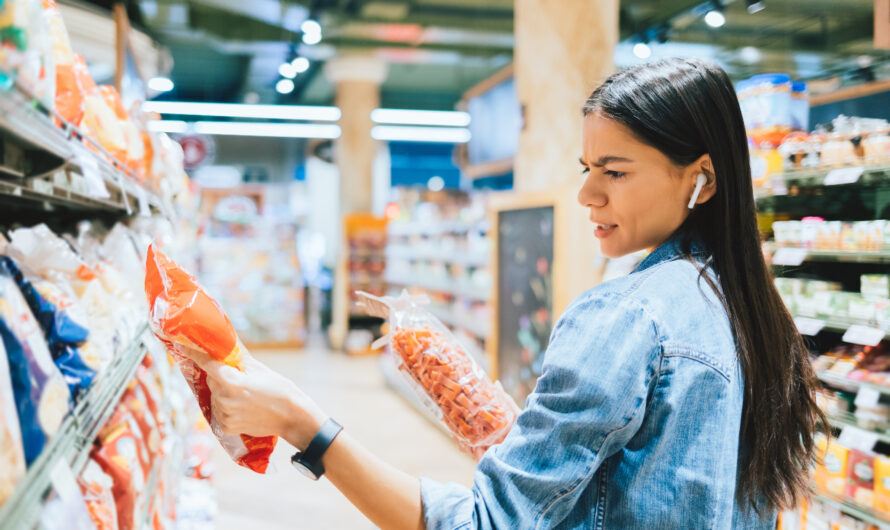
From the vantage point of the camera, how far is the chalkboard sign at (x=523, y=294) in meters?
4.10

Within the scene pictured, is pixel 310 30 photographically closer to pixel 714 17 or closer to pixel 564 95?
pixel 714 17

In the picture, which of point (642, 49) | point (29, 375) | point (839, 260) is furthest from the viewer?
point (642, 49)

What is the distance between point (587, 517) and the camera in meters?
0.96

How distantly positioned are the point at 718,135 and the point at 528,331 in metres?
3.34

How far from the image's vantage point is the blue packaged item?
130 centimetres

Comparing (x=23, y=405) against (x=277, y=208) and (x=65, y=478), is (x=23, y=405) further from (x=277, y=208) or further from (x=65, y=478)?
(x=277, y=208)

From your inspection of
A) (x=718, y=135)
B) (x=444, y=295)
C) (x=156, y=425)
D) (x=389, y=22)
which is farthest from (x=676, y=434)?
(x=389, y=22)

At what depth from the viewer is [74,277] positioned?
1.68 m

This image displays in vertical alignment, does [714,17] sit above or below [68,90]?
above

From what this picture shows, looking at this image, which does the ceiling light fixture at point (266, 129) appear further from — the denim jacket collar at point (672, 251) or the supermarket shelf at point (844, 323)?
the denim jacket collar at point (672, 251)

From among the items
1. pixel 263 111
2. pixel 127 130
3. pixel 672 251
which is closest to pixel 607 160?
pixel 672 251

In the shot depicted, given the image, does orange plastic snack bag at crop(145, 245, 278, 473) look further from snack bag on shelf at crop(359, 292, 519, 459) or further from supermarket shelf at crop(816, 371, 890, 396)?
supermarket shelf at crop(816, 371, 890, 396)

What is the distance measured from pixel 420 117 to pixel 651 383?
1729cm

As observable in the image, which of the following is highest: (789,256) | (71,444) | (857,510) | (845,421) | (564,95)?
(564,95)
